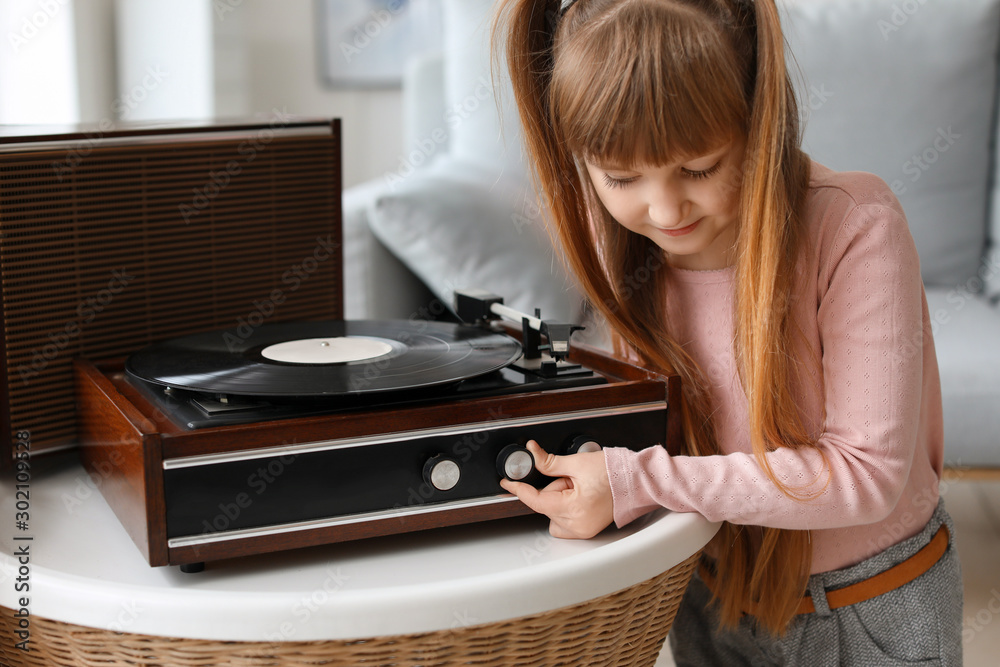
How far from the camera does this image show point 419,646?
0.68 meters

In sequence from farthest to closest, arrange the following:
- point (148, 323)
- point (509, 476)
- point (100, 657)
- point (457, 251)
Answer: point (457, 251) < point (148, 323) < point (509, 476) < point (100, 657)

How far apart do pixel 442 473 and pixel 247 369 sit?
185 millimetres

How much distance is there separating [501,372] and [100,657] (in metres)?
0.39

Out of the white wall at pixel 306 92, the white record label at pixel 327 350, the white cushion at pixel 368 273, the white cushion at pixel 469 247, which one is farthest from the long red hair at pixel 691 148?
the white wall at pixel 306 92

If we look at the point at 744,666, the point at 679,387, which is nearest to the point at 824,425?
the point at 679,387

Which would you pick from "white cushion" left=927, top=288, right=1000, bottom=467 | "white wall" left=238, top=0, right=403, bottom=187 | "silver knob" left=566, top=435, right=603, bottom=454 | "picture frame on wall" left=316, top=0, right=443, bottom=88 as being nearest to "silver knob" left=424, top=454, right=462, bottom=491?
"silver knob" left=566, top=435, right=603, bottom=454

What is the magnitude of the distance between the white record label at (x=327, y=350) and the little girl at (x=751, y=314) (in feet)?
0.60

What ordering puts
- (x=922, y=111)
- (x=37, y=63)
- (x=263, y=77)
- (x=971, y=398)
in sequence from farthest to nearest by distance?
(x=263, y=77)
(x=37, y=63)
(x=922, y=111)
(x=971, y=398)

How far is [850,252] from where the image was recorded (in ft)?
2.61

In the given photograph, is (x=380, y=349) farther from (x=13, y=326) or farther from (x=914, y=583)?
(x=914, y=583)

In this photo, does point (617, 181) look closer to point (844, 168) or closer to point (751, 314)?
point (751, 314)

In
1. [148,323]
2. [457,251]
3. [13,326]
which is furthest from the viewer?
[457,251]

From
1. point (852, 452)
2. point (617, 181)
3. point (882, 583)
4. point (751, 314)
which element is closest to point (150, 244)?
point (617, 181)

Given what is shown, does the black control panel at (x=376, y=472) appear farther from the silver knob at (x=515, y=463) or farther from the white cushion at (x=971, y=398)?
the white cushion at (x=971, y=398)
